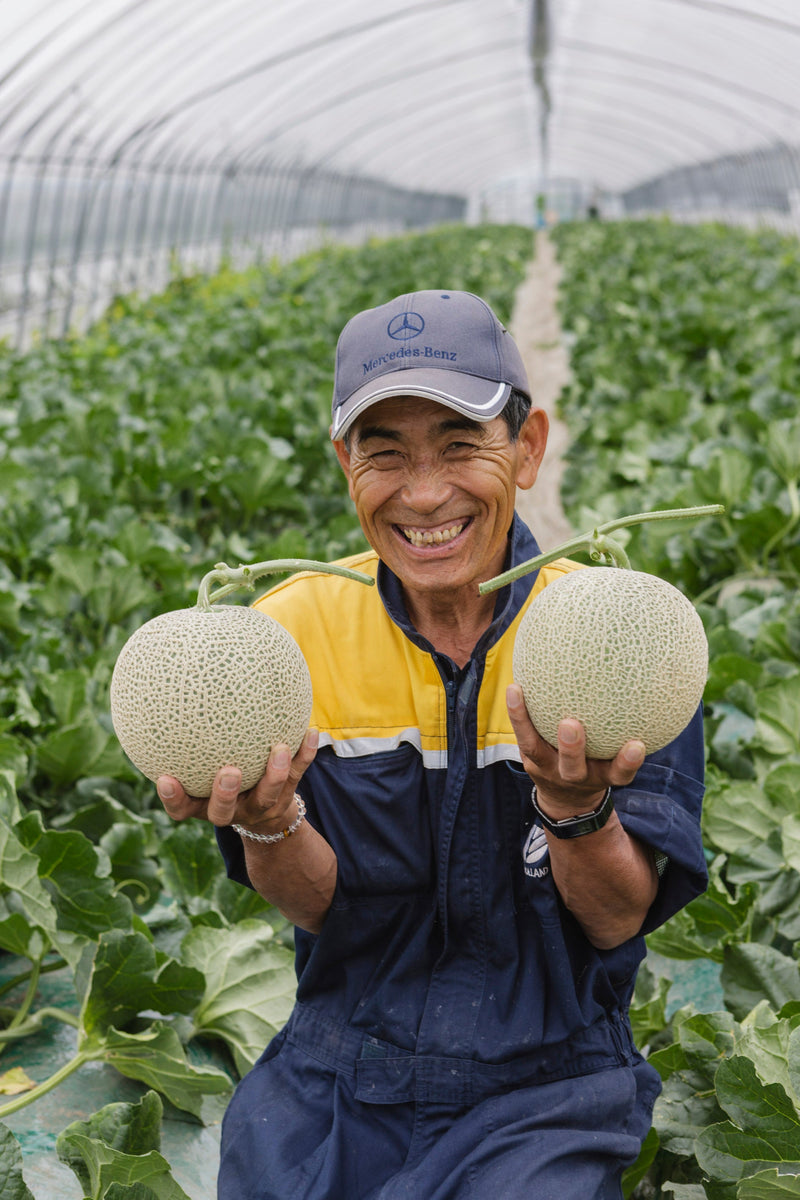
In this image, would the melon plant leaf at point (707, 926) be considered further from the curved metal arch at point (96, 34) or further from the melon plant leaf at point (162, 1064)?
the curved metal arch at point (96, 34)

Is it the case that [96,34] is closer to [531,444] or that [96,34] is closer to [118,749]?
[118,749]

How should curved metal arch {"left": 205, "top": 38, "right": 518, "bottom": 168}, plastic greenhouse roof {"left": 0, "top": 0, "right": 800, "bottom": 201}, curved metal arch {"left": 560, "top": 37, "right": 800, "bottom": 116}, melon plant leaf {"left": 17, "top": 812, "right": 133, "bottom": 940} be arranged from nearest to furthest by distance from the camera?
1. melon plant leaf {"left": 17, "top": 812, "right": 133, "bottom": 940}
2. plastic greenhouse roof {"left": 0, "top": 0, "right": 800, "bottom": 201}
3. curved metal arch {"left": 205, "top": 38, "right": 518, "bottom": 168}
4. curved metal arch {"left": 560, "top": 37, "right": 800, "bottom": 116}

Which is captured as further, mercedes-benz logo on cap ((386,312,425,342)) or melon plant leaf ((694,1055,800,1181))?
mercedes-benz logo on cap ((386,312,425,342))

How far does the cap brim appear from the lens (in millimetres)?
2078

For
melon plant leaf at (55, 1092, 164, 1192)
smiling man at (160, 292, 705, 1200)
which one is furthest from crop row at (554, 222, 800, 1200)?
melon plant leaf at (55, 1092, 164, 1192)

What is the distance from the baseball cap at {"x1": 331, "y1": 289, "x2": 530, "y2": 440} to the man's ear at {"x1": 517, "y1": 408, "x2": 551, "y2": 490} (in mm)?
128

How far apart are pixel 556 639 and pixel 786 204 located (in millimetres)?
34046

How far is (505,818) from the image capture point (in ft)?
7.20

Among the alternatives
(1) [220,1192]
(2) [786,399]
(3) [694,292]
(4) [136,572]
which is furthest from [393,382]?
(3) [694,292]

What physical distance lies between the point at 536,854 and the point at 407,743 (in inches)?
11.6

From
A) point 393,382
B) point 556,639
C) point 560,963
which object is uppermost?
point 393,382

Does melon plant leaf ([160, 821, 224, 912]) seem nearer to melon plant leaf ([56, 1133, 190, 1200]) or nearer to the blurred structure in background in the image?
melon plant leaf ([56, 1133, 190, 1200])

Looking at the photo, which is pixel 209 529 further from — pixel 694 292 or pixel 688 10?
pixel 688 10

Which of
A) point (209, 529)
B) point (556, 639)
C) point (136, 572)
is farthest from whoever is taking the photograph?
point (209, 529)
